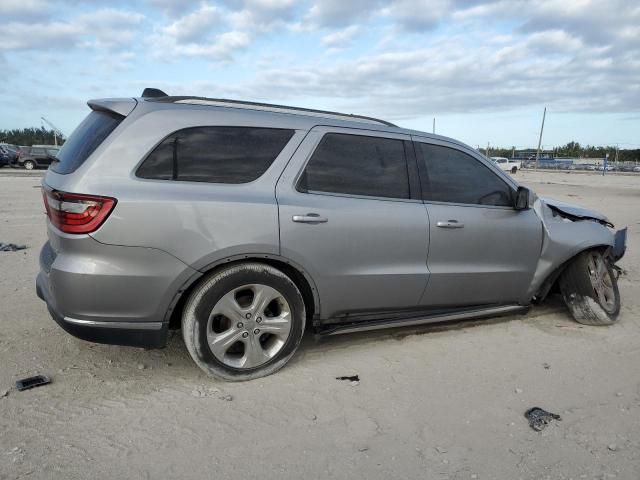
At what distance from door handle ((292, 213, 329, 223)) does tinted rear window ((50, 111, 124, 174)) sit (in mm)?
1223

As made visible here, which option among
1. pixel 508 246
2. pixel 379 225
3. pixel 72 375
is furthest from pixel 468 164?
pixel 72 375

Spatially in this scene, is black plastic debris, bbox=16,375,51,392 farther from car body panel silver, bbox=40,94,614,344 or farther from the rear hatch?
the rear hatch

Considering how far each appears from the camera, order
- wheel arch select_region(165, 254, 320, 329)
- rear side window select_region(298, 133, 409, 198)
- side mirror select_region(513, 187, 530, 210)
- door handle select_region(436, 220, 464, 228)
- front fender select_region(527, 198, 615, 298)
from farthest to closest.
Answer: front fender select_region(527, 198, 615, 298) → side mirror select_region(513, 187, 530, 210) → door handle select_region(436, 220, 464, 228) → rear side window select_region(298, 133, 409, 198) → wheel arch select_region(165, 254, 320, 329)

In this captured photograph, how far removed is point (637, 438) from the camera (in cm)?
279

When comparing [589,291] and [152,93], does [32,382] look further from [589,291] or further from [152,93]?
[589,291]

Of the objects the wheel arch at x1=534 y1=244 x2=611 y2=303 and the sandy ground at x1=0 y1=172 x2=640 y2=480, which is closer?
→ the sandy ground at x1=0 y1=172 x2=640 y2=480

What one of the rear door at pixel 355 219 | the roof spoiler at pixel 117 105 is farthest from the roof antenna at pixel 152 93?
the rear door at pixel 355 219

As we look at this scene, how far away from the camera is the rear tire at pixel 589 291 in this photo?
4.54 meters

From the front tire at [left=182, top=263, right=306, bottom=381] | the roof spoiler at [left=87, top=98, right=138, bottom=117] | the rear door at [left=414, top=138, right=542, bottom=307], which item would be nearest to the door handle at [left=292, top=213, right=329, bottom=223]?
the front tire at [left=182, top=263, right=306, bottom=381]

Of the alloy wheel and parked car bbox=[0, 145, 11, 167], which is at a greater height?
parked car bbox=[0, 145, 11, 167]

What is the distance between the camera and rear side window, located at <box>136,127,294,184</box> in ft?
10.0

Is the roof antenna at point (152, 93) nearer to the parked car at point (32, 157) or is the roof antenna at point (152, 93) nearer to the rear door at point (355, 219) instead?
the rear door at point (355, 219)

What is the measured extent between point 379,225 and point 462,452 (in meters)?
1.54

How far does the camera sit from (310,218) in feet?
10.9
